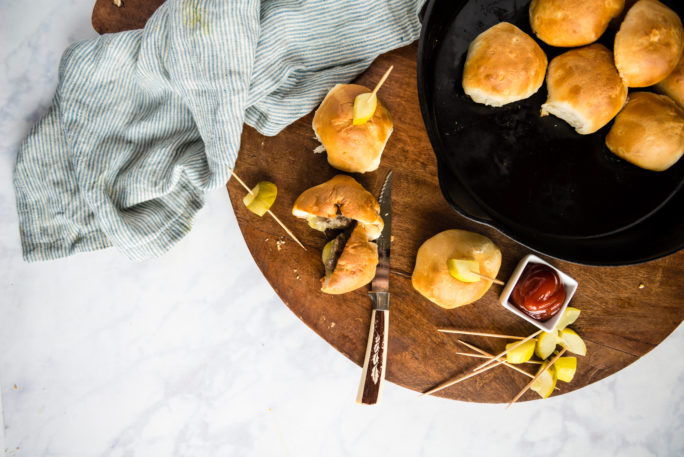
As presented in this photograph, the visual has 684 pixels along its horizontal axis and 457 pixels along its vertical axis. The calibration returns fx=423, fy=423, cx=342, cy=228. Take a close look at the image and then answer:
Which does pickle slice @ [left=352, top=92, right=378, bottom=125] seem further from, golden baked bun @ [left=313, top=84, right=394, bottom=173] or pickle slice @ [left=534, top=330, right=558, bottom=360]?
pickle slice @ [left=534, top=330, right=558, bottom=360]

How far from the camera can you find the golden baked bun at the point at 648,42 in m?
1.49

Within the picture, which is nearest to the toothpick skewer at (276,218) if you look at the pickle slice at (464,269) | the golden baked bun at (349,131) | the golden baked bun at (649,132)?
the golden baked bun at (349,131)

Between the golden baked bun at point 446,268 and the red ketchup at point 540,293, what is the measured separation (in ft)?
0.43

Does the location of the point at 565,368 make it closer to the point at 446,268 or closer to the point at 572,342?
the point at 572,342

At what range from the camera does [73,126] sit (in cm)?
187

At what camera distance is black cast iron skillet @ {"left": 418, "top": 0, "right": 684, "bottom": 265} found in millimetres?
1660

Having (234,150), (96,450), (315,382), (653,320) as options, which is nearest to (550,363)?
(653,320)

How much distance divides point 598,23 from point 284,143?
128 cm

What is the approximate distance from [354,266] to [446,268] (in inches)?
14.2

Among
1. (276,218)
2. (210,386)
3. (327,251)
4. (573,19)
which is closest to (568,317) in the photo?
(327,251)

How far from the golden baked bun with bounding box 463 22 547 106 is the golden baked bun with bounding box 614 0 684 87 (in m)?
0.29

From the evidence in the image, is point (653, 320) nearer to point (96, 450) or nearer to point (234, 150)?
point (234, 150)

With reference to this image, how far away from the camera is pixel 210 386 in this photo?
2.42 metres

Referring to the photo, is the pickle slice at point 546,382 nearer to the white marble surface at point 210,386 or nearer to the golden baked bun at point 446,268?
the golden baked bun at point 446,268
